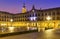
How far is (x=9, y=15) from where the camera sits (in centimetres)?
8550

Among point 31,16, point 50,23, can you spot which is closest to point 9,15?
point 31,16

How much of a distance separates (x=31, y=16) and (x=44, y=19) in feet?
32.5

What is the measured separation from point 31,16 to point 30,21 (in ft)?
10.5

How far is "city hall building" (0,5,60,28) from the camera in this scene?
216ft

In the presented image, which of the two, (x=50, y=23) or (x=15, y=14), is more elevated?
(x=15, y=14)

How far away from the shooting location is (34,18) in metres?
78.0

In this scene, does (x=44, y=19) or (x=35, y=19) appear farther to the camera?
(x=35, y=19)

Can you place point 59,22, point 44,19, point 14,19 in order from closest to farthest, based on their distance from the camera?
point 59,22 < point 44,19 < point 14,19

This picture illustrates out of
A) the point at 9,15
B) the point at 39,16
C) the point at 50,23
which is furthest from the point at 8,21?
the point at 50,23

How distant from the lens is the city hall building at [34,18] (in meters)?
65.9

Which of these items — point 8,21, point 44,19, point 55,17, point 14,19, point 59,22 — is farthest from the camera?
point 14,19

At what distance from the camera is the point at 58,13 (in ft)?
215

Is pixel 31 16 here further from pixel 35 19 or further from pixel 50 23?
pixel 50 23

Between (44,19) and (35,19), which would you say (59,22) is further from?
(35,19)
